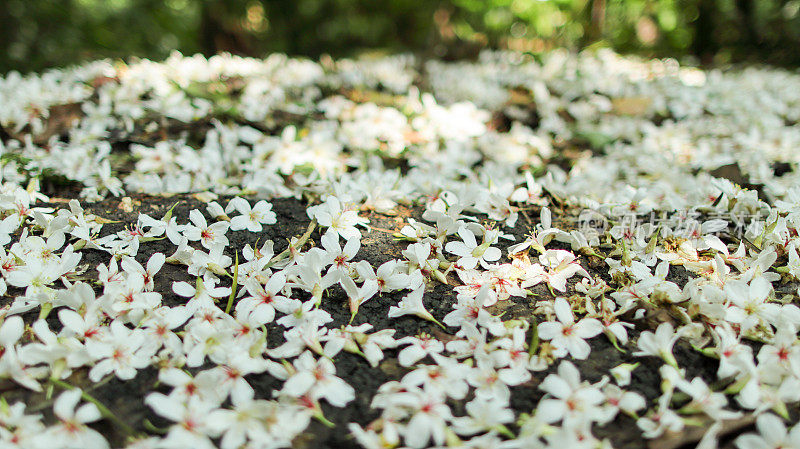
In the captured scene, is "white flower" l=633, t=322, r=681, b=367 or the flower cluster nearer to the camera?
the flower cluster

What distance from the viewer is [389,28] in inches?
414

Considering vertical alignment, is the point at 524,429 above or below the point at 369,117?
below

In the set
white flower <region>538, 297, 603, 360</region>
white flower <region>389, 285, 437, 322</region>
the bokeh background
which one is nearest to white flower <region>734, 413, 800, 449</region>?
white flower <region>538, 297, 603, 360</region>

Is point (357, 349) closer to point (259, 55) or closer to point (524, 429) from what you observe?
point (524, 429)

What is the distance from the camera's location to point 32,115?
2.86 m

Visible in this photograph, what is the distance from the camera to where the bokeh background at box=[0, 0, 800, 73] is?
6523mm

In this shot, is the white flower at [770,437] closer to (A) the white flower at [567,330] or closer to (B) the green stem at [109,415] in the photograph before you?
(A) the white flower at [567,330]

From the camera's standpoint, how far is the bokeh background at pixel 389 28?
257 inches

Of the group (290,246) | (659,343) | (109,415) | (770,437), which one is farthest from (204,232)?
(770,437)

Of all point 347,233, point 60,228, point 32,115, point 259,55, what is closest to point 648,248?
point 347,233

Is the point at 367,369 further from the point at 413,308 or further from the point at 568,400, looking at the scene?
the point at 568,400

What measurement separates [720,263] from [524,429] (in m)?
0.91

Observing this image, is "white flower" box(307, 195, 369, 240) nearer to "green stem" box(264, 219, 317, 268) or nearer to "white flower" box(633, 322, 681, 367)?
"green stem" box(264, 219, 317, 268)

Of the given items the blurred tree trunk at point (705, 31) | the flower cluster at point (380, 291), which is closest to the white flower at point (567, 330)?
the flower cluster at point (380, 291)
